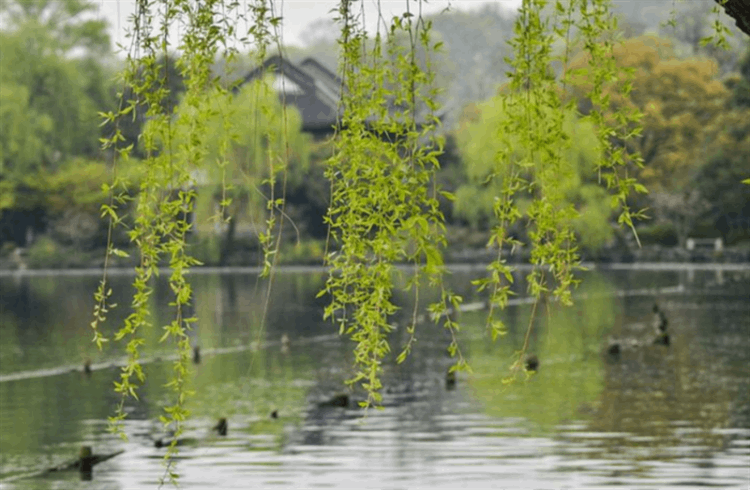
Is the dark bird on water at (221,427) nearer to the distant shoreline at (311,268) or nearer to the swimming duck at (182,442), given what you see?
the swimming duck at (182,442)

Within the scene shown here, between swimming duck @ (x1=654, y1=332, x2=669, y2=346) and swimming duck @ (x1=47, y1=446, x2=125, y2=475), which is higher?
swimming duck @ (x1=654, y1=332, x2=669, y2=346)

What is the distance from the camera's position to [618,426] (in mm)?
22250

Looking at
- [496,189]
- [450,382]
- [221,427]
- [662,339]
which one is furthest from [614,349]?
[496,189]

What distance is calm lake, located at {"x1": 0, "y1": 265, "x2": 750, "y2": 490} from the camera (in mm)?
18250

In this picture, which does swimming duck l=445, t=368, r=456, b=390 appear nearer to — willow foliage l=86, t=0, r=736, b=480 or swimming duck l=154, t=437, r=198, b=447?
swimming duck l=154, t=437, r=198, b=447

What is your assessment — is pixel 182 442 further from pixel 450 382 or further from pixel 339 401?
pixel 450 382

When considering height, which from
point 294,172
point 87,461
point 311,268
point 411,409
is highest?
point 294,172

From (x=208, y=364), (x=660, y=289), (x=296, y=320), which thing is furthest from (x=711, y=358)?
(x=660, y=289)

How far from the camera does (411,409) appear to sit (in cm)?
2458

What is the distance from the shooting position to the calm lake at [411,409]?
18.2m

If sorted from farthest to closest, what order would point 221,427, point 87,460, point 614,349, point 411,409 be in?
point 614,349, point 411,409, point 221,427, point 87,460

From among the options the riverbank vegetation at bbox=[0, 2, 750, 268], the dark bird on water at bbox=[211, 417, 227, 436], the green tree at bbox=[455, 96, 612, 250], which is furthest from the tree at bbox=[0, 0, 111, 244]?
the dark bird on water at bbox=[211, 417, 227, 436]

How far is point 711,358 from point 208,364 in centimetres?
936

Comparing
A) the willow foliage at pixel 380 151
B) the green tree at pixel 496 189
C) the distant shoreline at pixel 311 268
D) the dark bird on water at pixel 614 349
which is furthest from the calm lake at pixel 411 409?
the distant shoreline at pixel 311 268
